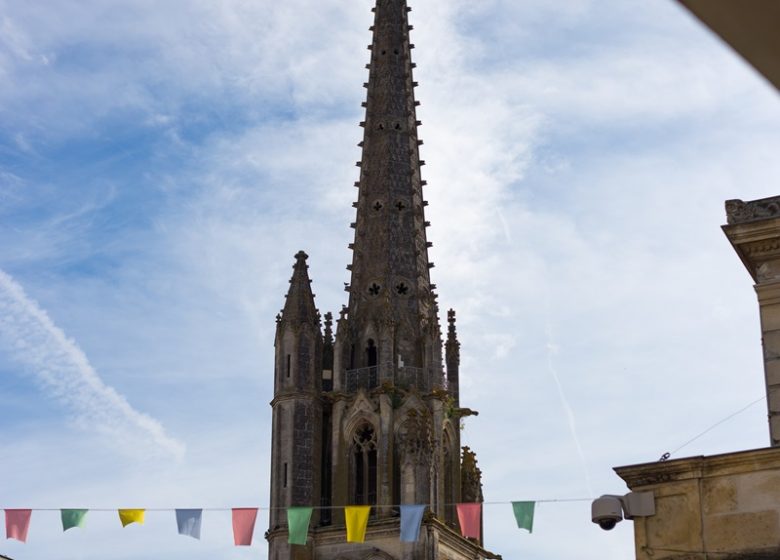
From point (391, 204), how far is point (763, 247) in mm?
35041

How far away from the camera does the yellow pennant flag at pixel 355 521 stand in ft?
90.4

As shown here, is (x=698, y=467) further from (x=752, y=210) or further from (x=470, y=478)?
(x=470, y=478)

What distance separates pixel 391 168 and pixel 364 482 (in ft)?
42.3

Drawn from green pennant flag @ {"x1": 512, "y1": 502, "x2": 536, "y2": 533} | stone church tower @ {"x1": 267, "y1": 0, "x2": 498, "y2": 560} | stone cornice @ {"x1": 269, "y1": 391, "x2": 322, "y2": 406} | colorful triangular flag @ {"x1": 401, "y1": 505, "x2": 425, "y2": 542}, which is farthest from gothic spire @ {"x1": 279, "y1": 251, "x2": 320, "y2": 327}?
green pennant flag @ {"x1": 512, "y1": 502, "x2": 536, "y2": 533}

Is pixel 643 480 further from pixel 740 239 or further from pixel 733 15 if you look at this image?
pixel 733 15

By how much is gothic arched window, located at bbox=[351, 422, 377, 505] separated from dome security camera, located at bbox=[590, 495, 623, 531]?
107 ft

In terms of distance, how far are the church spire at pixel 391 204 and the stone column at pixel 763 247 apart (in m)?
31.9

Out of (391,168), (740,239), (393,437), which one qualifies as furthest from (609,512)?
(391,168)

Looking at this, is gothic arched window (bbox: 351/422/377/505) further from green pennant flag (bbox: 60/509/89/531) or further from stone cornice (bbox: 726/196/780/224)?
stone cornice (bbox: 726/196/780/224)

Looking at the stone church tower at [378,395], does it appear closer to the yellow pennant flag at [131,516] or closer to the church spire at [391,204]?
the church spire at [391,204]

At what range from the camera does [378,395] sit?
158 feet

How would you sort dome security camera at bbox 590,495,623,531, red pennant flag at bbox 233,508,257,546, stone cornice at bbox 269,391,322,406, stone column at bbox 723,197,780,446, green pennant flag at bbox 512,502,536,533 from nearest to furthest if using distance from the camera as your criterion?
dome security camera at bbox 590,495,623,531 → stone column at bbox 723,197,780,446 → green pennant flag at bbox 512,502,536,533 → red pennant flag at bbox 233,508,257,546 → stone cornice at bbox 269,391,322,406

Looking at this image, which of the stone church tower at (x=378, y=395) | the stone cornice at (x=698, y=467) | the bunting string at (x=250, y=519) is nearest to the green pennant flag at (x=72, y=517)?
the bunting string at (x=250, y=519)

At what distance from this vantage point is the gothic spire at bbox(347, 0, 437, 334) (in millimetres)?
51250
